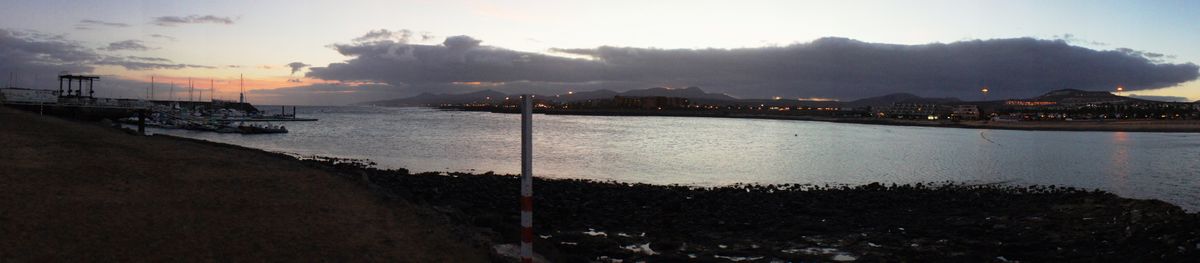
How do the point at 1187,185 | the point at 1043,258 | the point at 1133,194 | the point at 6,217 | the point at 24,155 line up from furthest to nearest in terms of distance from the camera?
the point at 1187,185 < the point at 1133,194 < the point at 24,155 < the point at 1043,258 < the point at 6,217

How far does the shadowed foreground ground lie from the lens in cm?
708

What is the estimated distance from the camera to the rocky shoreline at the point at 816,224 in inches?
441

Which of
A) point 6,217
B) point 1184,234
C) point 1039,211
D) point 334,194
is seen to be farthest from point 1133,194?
point 6,217

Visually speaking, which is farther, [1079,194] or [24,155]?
[1079,194]

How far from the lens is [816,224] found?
48.8 ft

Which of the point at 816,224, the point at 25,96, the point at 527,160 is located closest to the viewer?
the point at 527,160

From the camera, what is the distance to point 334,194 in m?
10.9

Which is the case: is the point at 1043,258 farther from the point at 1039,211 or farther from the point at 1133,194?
the point at 1133,194

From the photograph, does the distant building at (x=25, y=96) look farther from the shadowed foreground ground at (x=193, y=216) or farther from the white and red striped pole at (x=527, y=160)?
the white and red striped pole at (x=527, y=160)

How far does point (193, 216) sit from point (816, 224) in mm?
11675

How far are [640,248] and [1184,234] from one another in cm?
878

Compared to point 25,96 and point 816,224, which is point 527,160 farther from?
point 25,96

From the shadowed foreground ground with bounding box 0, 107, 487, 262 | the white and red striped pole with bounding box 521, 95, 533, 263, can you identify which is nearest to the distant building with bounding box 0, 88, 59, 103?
the shadowed foreground ground with bounding box 0, 107, 487, 262

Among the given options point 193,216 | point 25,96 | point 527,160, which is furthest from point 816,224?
point 25,96
